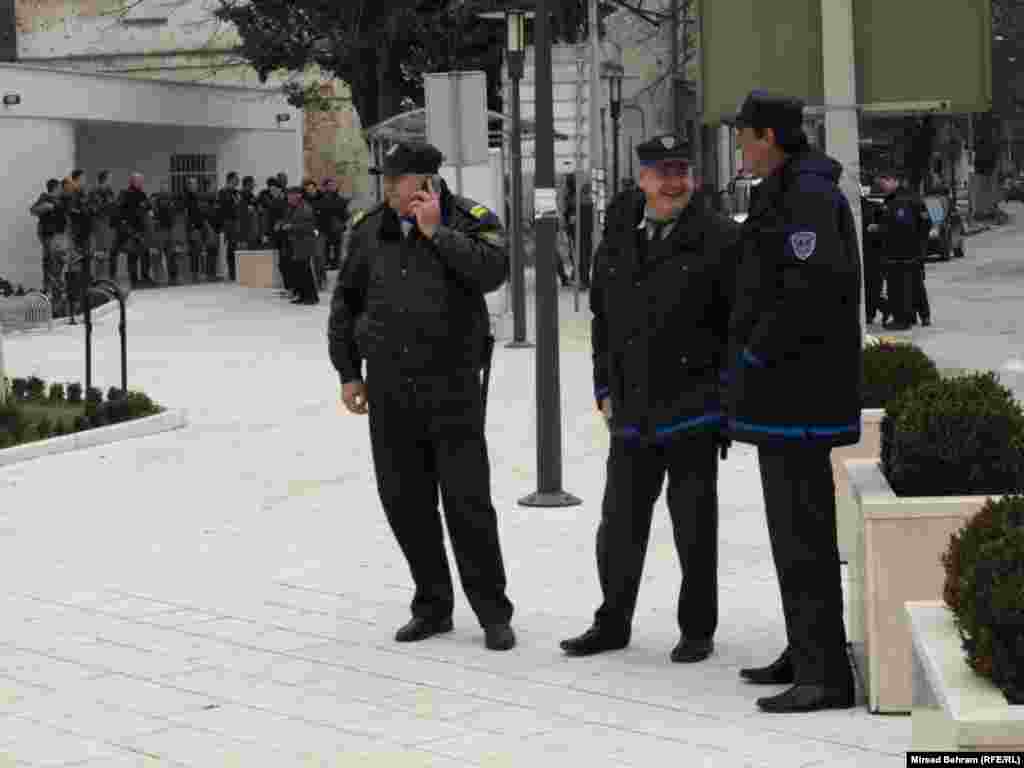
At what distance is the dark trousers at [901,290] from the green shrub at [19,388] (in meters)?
11.6

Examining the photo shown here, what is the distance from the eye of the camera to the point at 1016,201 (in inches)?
4252

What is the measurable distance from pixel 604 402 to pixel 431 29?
106ft

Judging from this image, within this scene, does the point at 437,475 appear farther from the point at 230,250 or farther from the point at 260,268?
the point at 230,250

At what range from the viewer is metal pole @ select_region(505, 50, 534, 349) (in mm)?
23094

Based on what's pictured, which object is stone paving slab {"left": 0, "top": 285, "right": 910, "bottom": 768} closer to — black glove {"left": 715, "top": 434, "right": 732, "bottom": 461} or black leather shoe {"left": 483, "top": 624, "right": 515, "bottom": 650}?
black leather shoe {"left": 483, "top": 624, "right": 515, "bottom": 650}

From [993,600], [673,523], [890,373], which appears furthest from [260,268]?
[993,600]

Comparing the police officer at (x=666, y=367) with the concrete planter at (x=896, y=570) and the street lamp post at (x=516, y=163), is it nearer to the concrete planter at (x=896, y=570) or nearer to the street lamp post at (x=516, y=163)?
the concrete planter at (x=896, y=570)

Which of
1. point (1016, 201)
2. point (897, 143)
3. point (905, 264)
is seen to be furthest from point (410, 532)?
point (1016, 201)

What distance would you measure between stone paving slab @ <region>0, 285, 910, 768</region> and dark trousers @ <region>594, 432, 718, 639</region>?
19 cm

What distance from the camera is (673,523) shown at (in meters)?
8.11

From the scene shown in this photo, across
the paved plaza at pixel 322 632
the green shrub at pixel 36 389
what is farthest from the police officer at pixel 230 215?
the paved plaza at pixel 322 632

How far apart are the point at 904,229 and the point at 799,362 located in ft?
66.1

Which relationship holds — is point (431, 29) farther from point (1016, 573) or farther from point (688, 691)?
point (1016, 573)

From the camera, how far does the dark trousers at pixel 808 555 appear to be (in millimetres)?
7262
